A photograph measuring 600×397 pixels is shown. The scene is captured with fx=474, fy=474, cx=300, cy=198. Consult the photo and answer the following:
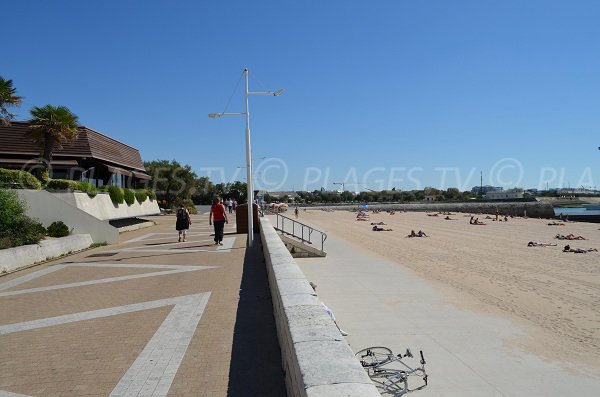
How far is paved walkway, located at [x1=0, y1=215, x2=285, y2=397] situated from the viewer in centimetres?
430

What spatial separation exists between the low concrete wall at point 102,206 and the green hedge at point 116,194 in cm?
25

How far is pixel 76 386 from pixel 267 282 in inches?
196

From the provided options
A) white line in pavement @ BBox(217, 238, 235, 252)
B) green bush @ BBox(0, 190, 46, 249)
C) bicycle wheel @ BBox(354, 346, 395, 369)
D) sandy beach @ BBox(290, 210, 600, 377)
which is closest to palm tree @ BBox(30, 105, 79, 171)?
green bush @ BBox(0, 190, 46, 249)

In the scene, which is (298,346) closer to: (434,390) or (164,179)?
(434,390)

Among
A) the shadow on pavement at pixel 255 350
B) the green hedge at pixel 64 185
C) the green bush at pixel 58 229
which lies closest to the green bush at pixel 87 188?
the green hedge at pixel 64 185

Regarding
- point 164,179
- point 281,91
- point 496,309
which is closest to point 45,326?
point 496,309

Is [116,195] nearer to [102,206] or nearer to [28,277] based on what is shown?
[102,206]

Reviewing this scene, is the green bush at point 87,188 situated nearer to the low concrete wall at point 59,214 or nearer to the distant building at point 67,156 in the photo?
the low concrete wall at point 59,214

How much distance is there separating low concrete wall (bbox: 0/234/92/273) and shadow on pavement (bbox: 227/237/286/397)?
659 centimetres

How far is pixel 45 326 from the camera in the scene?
20.7 ft

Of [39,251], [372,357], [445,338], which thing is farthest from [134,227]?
[372,357]

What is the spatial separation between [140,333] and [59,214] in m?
12.9

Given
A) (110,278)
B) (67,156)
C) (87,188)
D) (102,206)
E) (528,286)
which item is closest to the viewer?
(110,278)

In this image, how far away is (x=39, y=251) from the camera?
1302cm
